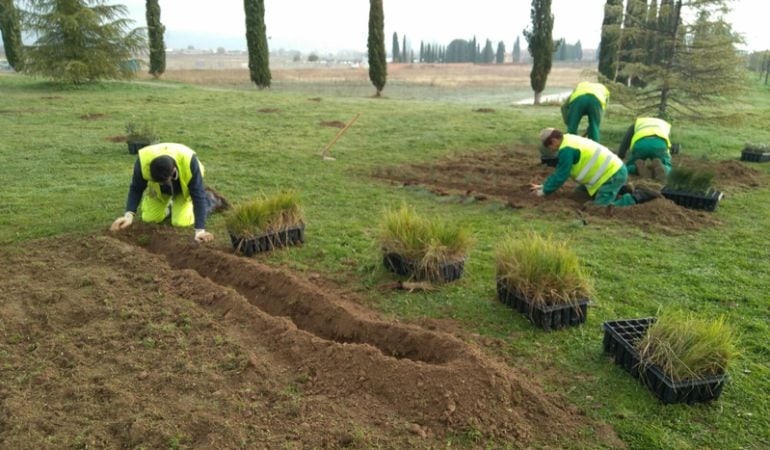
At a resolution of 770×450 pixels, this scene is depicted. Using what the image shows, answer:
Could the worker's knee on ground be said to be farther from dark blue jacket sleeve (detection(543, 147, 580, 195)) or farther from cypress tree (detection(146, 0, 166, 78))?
cypress tree (detection(146, 0, 166, 78))

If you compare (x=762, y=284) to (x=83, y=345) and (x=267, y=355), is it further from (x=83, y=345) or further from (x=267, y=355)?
(x=83, y=345)

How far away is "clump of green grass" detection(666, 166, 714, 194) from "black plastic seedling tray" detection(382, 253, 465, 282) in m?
3.79

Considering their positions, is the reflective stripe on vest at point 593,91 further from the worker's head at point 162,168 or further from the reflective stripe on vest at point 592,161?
the worker's head at point 162,168

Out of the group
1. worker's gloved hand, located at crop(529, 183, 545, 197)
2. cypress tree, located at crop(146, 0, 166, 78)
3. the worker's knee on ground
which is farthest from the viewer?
cypress tree, located at crop(146, 0, 166, 78)

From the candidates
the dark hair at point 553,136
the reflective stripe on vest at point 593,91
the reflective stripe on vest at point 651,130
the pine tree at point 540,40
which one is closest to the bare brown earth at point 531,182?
the reflective stripe on vest at point 651,130

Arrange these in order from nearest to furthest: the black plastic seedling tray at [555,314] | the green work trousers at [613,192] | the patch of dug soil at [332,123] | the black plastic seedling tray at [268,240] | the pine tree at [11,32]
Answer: the black plastic seedling tray at [555,314]
the black plastic seedling tray at [268,240]
the green work trousers at [613,192]
the patch of dug soil at [332,123]
the pine tree at [11,32]

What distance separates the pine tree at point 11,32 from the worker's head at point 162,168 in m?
24.4

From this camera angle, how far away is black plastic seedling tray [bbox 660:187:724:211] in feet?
21.4

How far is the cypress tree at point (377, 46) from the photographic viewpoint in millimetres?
24078

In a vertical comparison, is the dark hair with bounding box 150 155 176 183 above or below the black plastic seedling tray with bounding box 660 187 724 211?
above

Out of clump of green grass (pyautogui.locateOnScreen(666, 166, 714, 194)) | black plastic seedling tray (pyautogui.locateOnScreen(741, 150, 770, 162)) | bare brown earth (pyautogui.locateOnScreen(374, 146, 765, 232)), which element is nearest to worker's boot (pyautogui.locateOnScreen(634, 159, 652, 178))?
bare brown earth (pyautogui.locateOnScreen(374, 146, 765, 232))

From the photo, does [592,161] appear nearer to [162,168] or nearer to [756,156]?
[162,168]

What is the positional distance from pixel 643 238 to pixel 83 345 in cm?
513

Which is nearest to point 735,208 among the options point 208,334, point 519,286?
point 519,286
